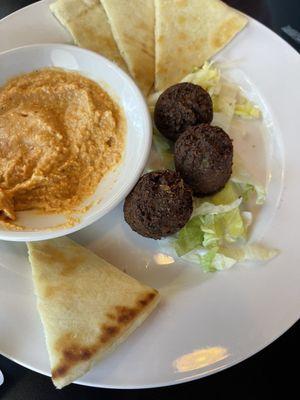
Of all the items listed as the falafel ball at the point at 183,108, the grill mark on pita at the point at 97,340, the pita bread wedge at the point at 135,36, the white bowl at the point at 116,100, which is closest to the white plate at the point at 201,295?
the grill mark on pita at the point at 97,340

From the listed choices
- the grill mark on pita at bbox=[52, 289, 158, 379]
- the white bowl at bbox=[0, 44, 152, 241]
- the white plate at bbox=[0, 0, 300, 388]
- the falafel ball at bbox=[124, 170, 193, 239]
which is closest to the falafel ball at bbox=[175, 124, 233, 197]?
the falafel ball at bbox=[124, 170, 193, 239]

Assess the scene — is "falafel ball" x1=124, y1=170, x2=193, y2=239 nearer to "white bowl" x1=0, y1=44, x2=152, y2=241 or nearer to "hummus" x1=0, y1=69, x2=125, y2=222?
"white bowl" x1=0, y1=44, x2=152, y2=241

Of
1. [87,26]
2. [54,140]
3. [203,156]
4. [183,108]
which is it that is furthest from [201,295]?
[87,26]

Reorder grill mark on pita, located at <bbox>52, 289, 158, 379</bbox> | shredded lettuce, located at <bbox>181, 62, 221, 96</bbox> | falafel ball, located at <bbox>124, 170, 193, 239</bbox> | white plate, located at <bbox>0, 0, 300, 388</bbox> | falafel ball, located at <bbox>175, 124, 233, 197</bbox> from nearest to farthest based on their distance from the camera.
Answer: grill mark on pita, located at <bbox>52, 289, 158, 379</bbox>, white plate, located at <bbox>0, 0, 300, 388</bbox>, falafel ball, located at <bbox>124, 170, 193, 239</bbox>, falafel ball, located at <bbox>175, 124, 233, 197</bbox>, shredded lettuce, located at <bbox>181, 62, 221, 96</bbox>

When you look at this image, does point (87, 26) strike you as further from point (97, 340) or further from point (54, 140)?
point (97, 340)

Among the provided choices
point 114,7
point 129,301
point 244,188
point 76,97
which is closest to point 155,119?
point 76,97

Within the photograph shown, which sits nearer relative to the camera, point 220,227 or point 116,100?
Answer: point 220,227
